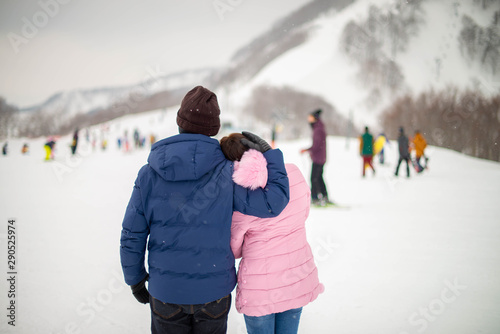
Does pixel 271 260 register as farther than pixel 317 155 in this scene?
No

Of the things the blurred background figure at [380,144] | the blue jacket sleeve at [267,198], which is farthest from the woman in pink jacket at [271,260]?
the blurred background figure at [380,144]

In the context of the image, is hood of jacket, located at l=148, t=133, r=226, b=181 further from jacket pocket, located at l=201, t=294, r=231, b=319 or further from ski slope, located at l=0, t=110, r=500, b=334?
ski slope, located at l=0, t=110, r=500, b=334

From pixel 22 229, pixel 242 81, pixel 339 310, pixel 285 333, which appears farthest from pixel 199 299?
pixel 242 81

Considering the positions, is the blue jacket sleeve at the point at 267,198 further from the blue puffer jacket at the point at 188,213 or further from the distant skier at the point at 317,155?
the distant skier at the point at 317,155

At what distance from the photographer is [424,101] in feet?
130

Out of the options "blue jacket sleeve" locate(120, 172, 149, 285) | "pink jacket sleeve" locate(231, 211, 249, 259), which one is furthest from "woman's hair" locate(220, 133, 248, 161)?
"blue jacket sleeve" locate(120, 172, 149, 285)

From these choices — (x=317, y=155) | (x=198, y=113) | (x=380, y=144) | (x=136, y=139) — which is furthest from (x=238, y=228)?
(x=136, y=139)

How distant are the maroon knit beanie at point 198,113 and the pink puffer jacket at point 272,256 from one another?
1.68 feet

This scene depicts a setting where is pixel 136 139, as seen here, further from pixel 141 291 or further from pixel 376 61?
pixel 376 61

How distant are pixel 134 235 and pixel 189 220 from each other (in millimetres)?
316

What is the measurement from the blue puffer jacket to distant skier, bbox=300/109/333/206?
5159mm

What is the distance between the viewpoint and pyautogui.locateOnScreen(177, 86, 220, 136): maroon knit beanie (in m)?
1.61

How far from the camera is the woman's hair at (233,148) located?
1.64 metres

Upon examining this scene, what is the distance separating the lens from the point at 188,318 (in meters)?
1.56
